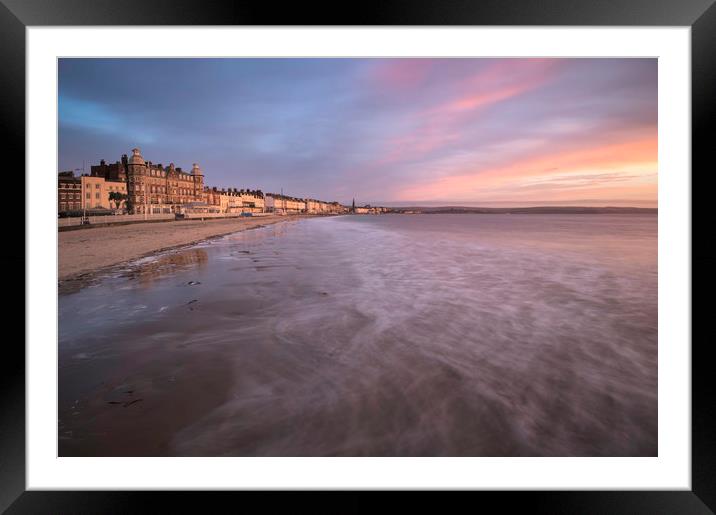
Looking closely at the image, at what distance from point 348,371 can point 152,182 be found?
4295cm

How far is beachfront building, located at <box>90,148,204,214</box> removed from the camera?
3344 cm

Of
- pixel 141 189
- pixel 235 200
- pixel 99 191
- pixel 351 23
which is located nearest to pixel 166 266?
pixel 351 23

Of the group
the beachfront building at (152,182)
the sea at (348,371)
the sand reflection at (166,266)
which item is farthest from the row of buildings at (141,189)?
the sea at (348,371)

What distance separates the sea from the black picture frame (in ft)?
1.64

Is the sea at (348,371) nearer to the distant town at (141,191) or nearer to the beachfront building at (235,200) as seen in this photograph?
the distant town at (141,191)

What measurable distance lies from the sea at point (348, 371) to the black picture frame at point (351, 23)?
50 centimetres

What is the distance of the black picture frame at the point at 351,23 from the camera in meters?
1.32

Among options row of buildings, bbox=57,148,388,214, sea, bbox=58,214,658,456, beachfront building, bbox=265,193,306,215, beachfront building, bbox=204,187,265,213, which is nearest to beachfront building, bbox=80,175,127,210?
row of buildings, bbox=57,148,388,214

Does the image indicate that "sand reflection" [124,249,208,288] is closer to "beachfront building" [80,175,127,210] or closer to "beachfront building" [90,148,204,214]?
"beachfront building" [90,148,204,214]

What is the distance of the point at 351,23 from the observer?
1395mm

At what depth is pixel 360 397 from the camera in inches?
92.7

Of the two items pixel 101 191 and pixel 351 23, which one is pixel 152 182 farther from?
pixel 351 23

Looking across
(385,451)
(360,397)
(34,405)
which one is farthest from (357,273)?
(34,405)

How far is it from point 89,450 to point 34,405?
1.36 ft
